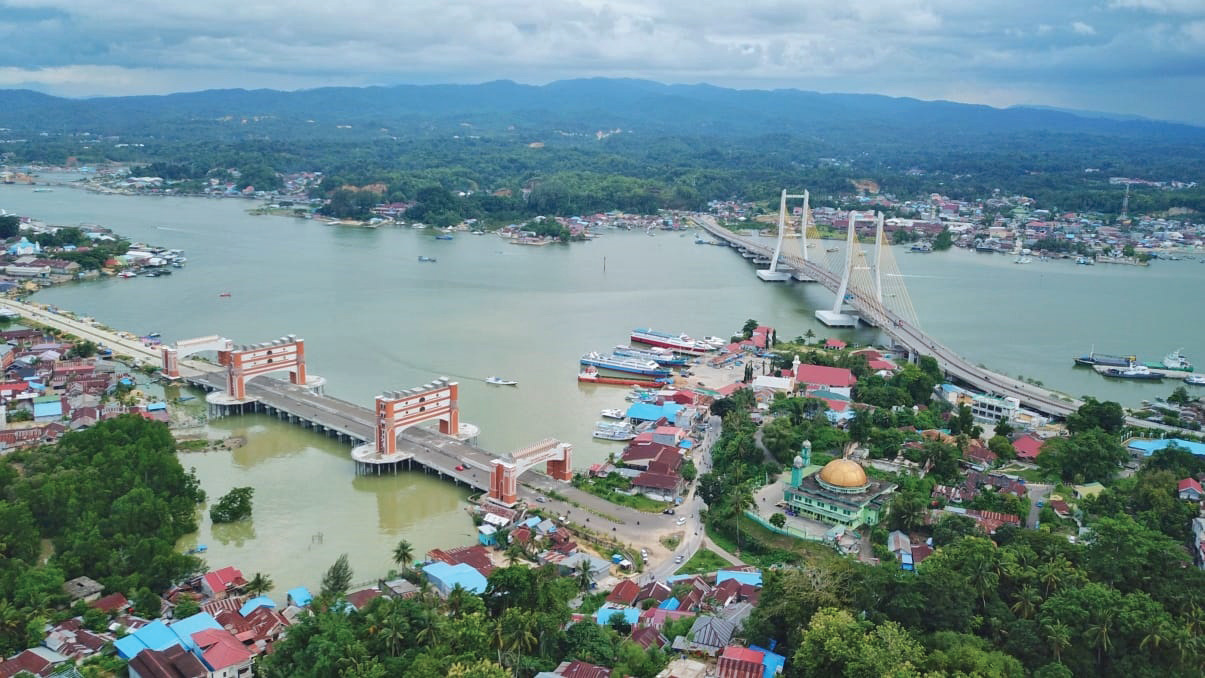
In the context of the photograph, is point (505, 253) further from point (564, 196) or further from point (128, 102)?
point (128, 102)

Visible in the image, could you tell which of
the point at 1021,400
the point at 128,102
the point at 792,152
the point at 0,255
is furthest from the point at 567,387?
the point at 128,102

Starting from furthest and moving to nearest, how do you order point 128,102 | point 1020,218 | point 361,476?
1. point 128,102
2. point 1020,218
3. point 361,476

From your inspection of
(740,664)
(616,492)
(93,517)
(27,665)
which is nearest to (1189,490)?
(616,492)

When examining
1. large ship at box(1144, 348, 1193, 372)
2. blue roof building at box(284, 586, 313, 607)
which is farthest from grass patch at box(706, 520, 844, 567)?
large ship at box(1144, 348, 1193, 372)

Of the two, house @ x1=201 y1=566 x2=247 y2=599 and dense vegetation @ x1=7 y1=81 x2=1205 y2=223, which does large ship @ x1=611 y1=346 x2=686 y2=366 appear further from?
dense vegetation @ x1=7 y1=81 x2=1205 y2=223

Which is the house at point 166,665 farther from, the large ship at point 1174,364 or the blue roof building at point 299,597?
the large ship at point 1174,364

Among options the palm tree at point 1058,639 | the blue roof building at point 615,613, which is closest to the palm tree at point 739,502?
the blue roof building at point 615,613
